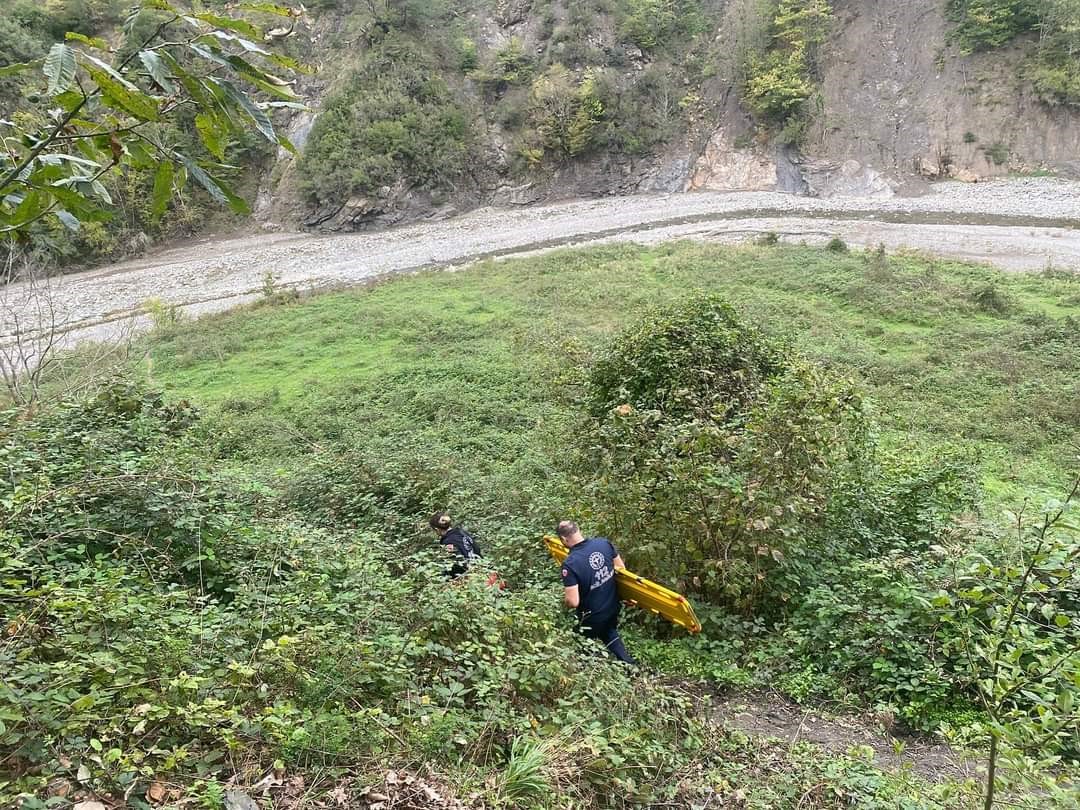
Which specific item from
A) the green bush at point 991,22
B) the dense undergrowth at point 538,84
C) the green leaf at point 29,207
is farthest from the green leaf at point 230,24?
the green bush at point 991,22

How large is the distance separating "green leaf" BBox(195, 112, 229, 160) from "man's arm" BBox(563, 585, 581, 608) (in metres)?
4.33

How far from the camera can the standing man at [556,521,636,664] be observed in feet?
18.4

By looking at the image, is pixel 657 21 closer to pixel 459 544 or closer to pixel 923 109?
pixel 923 109

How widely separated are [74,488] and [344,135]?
41.5 meters

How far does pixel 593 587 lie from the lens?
5.62 metres

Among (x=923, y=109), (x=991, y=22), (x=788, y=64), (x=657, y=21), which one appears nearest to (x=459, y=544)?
(x=923, y=109)

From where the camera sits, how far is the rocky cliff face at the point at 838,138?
116 ft

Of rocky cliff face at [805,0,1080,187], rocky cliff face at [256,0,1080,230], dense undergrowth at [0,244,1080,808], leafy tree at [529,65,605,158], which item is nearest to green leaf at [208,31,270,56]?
dense undergrowth at [0,244,1080,808]

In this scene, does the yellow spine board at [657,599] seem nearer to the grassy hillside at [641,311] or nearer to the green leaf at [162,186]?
the grassy hillside at [641,311]

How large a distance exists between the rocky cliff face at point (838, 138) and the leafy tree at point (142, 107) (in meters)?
40.4

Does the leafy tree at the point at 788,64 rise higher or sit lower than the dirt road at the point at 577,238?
higher

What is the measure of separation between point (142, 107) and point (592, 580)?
15.3 feet

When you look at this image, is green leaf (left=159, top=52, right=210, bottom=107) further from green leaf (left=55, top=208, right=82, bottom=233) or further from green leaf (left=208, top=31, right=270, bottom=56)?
green leaf (left=55, top=208, right=82, bottom=233)

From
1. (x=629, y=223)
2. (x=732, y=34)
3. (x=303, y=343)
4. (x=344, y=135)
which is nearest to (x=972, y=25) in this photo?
(x=732, y=34)
